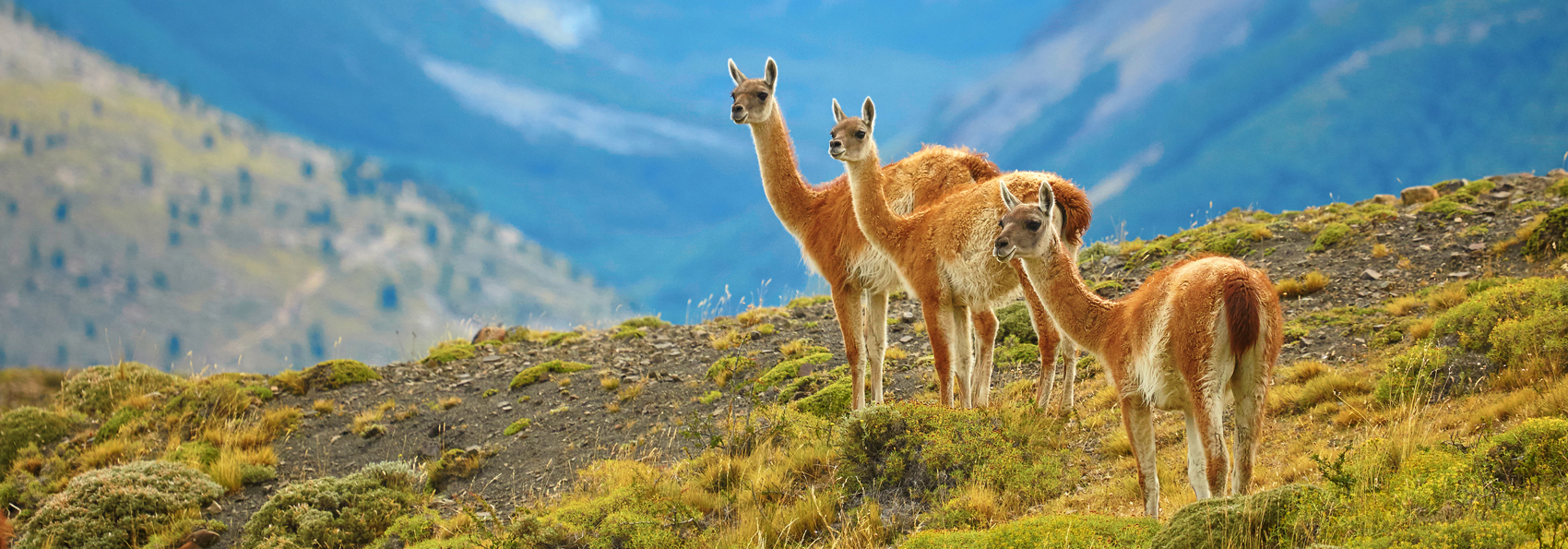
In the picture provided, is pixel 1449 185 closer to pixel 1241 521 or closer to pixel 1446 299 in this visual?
pixel 1446 299

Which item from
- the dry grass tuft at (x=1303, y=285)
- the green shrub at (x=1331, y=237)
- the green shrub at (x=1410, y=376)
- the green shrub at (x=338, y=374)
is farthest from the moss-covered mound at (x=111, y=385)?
the green shrub at (x=1331, y=237)

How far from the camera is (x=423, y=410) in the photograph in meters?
11.8

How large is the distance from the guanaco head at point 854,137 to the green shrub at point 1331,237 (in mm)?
8235

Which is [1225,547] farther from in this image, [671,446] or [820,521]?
[671,446]

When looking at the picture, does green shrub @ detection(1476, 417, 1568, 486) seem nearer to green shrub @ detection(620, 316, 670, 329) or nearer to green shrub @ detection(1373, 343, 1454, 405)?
green shrub @ detection(1373, 343, 1454, 405)

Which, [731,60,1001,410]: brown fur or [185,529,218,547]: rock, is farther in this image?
[185,529,218,547]: rock

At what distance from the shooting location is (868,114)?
775cm

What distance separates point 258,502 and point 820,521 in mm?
7569

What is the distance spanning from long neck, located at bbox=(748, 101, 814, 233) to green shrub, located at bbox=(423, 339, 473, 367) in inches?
311

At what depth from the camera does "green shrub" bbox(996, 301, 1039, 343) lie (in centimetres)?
1091

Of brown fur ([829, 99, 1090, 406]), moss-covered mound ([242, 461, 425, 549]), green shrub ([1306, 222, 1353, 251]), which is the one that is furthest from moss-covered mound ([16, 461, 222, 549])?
green shrub ([1306, 222, 1353, 251])

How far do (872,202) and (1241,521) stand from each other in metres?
4.61

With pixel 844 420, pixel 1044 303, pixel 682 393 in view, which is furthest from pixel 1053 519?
pixel 682 393

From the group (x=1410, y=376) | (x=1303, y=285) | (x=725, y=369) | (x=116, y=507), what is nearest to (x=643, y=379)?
(x=725, y=369)
